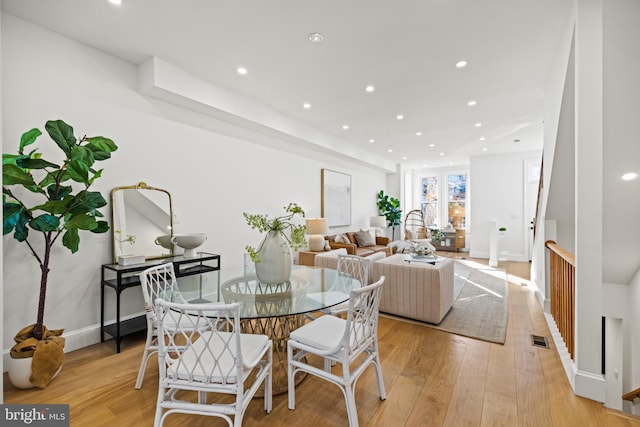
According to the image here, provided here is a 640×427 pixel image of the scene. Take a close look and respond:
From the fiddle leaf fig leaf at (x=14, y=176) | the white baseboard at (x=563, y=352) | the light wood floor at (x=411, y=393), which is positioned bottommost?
the light wood floor at (x=411, y=393)

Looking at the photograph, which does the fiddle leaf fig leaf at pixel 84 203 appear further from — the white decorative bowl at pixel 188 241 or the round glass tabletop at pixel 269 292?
the white decorative bowl at pixel 188 241

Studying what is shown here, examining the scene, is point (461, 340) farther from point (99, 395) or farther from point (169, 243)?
point (169, 243)

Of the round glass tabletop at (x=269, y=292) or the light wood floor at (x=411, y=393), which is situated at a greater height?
the round glass tabletop at (x=269, y=292)

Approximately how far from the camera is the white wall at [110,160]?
240 centimetres

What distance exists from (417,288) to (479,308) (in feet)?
3.73

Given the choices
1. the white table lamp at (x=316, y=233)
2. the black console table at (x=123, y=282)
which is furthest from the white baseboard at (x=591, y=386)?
the white table lamp at (x=316, y=233)

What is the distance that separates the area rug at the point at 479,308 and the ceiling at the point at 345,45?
113 inches

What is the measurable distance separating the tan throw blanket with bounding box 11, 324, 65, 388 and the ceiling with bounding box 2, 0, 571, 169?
103 inches

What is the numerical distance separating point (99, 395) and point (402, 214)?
8.86 meters

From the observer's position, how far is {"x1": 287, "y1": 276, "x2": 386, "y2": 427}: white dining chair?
1.67 metres

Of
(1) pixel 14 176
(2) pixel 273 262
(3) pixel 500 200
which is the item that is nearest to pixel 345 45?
(2) pixel 273 262

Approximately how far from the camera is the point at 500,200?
780cm

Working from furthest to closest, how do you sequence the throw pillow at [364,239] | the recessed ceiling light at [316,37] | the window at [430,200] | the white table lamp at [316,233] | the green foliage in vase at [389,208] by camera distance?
the window at [430,200], the green foliage in vase at [389,208], the throw pillow at [364,239], the white table lamp at [316,233], the recessed ceiling light at [316,37]

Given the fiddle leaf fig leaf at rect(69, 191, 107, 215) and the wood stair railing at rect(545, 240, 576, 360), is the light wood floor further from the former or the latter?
the fiddle leaf fig leaf at rect(69, 191, 107, 215)
